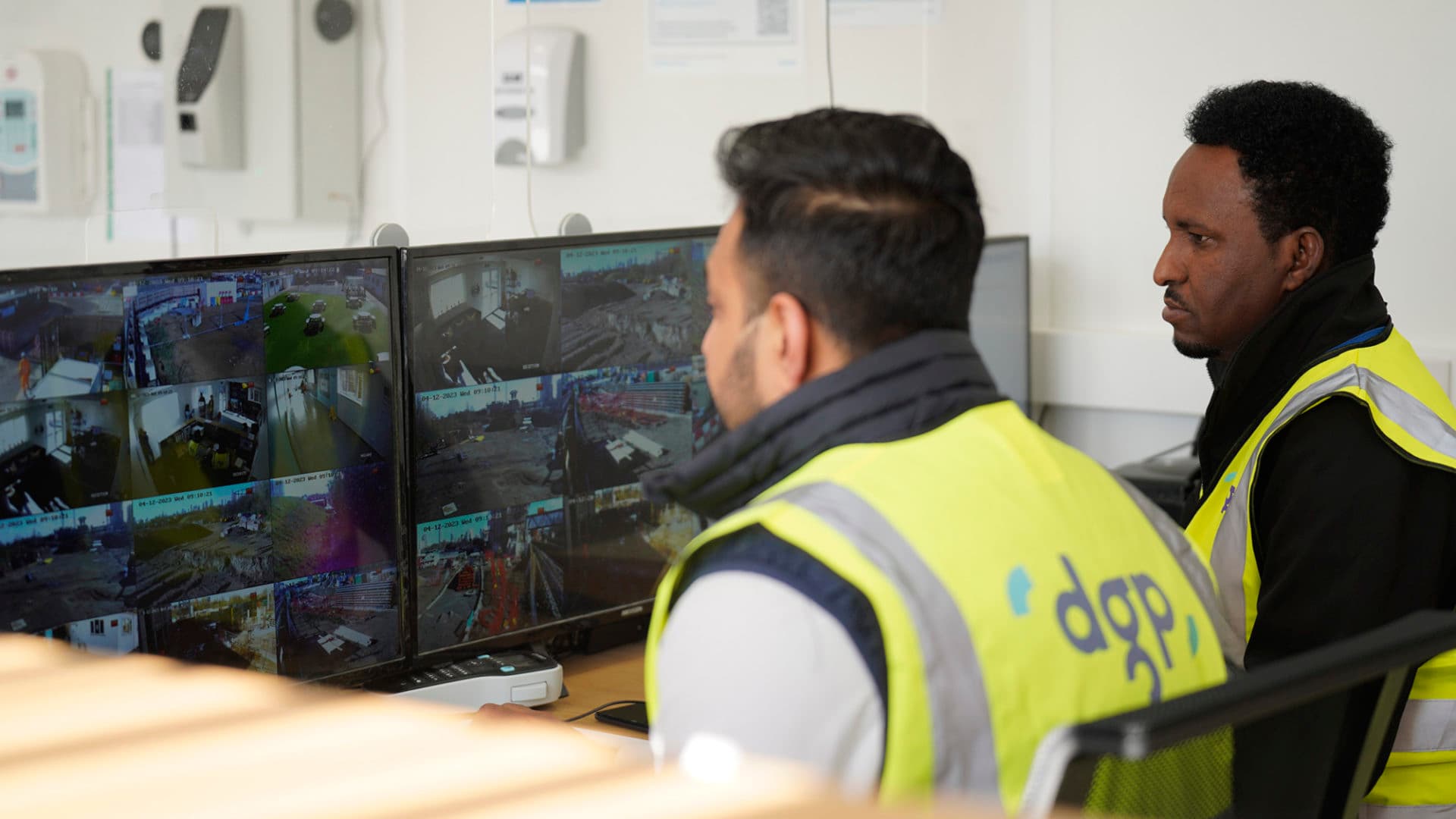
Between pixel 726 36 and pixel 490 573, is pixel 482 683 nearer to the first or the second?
pixel 490 573

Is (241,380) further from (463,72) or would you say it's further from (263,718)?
(463,72)

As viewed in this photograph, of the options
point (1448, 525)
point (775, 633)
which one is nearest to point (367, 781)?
point (775, 633)

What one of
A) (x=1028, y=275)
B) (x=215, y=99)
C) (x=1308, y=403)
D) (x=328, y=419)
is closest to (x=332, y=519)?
(x=328, y=419)

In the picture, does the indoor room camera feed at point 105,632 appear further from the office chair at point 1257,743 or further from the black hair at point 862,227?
the office chair at point 1257,743

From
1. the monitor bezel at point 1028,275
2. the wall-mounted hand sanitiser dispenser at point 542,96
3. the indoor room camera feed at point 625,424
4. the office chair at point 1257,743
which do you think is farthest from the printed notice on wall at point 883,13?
the office chair at point 1257,743

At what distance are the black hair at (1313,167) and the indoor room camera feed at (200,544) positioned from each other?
1.14m

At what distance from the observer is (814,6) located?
313 centimetres

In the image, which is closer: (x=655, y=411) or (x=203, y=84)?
(x=655, y=411)

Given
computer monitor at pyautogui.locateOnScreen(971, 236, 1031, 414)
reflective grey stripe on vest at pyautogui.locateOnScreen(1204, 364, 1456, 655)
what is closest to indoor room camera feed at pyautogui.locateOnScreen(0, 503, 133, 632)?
reflective grey stripe on vest at pyautogui.locateOnScreen(1204, 364, 1456, 655)

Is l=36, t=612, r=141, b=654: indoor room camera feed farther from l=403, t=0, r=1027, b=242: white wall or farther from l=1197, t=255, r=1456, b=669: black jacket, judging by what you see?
l=403, t=0, r=1027, b=242: white wall

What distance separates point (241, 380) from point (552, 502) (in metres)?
0.44

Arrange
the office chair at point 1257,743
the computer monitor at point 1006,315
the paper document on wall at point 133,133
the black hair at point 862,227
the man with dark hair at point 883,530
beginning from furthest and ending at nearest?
the paper document on wall at point 133,133
the computer monitor at point 1006,315
the black hair at point 862,227
the man with dark hair at point 883,530
the office chair at point 1257,743

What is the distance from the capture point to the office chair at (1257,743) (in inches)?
27.8

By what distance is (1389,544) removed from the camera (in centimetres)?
135
